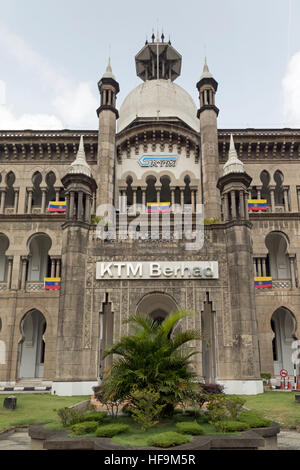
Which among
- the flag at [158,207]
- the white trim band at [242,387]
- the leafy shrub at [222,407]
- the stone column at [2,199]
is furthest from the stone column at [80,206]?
the leafy shrub at [222,407]

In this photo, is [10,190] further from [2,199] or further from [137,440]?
[137,440]

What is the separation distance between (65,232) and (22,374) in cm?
1528

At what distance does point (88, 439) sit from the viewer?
8922 millimetres

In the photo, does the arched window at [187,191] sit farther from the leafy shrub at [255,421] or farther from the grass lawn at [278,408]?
the leafy shrub at [255,421]

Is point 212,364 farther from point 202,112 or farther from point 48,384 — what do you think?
point 202,112

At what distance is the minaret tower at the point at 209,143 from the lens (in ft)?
102

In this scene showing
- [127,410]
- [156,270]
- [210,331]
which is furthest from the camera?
[210,331]

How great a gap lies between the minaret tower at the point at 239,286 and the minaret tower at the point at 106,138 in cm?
1015

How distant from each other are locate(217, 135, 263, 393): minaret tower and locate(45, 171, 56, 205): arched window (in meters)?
16.2

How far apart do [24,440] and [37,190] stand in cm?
2668

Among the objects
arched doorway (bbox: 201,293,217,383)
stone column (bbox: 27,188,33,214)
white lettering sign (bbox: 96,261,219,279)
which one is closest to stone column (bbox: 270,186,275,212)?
white lettering sign (bbox: 96,261,219,279)

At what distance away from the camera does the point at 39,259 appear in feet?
113

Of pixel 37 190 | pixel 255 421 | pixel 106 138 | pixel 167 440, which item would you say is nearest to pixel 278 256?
pixel 106 138
